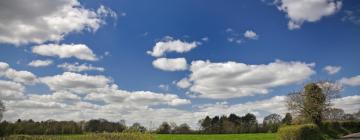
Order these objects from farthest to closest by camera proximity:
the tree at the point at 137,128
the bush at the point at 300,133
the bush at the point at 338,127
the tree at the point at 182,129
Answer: the tree at the point at 182,129
the bush at the point at 338,127
the bush at the point at 300,133
the tree at the point at 137,128

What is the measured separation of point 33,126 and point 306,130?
2401 cm

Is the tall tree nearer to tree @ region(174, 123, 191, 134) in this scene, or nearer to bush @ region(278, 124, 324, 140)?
bush @ region(278, 124, 324, 140)

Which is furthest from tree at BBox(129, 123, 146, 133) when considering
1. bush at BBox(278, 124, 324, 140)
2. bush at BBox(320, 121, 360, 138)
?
bush at BBox(320, 121, 360, 138)

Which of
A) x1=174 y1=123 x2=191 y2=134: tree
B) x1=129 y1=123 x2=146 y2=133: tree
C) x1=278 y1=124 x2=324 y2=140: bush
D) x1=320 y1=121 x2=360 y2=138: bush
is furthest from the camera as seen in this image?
x1=174 y1=123 x2=191 y2=134: tree

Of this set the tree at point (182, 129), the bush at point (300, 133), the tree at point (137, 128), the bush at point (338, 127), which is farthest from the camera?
the tree at point (182, 129)

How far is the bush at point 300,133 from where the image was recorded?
3253cm

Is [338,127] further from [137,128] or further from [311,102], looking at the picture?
[137,128]

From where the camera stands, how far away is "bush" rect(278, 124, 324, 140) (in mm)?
32531

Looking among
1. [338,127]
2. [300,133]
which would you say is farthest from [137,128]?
[338,127]

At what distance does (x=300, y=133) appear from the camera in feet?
107

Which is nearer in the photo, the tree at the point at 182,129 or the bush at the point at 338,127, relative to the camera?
the bush at the point at 338,127

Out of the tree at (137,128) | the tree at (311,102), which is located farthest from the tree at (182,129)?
the tree at (137,128)

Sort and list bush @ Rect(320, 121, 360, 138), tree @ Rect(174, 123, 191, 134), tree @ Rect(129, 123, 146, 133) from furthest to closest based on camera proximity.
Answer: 1. tree @ Rect(174, 123, 191, 134)
2. bush @ Rect(320, 121, 360, 138)
3. tree @ Rect(129, 123, 146, 133)

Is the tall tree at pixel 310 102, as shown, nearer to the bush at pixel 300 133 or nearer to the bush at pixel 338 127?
the bush at pixel 338 127
